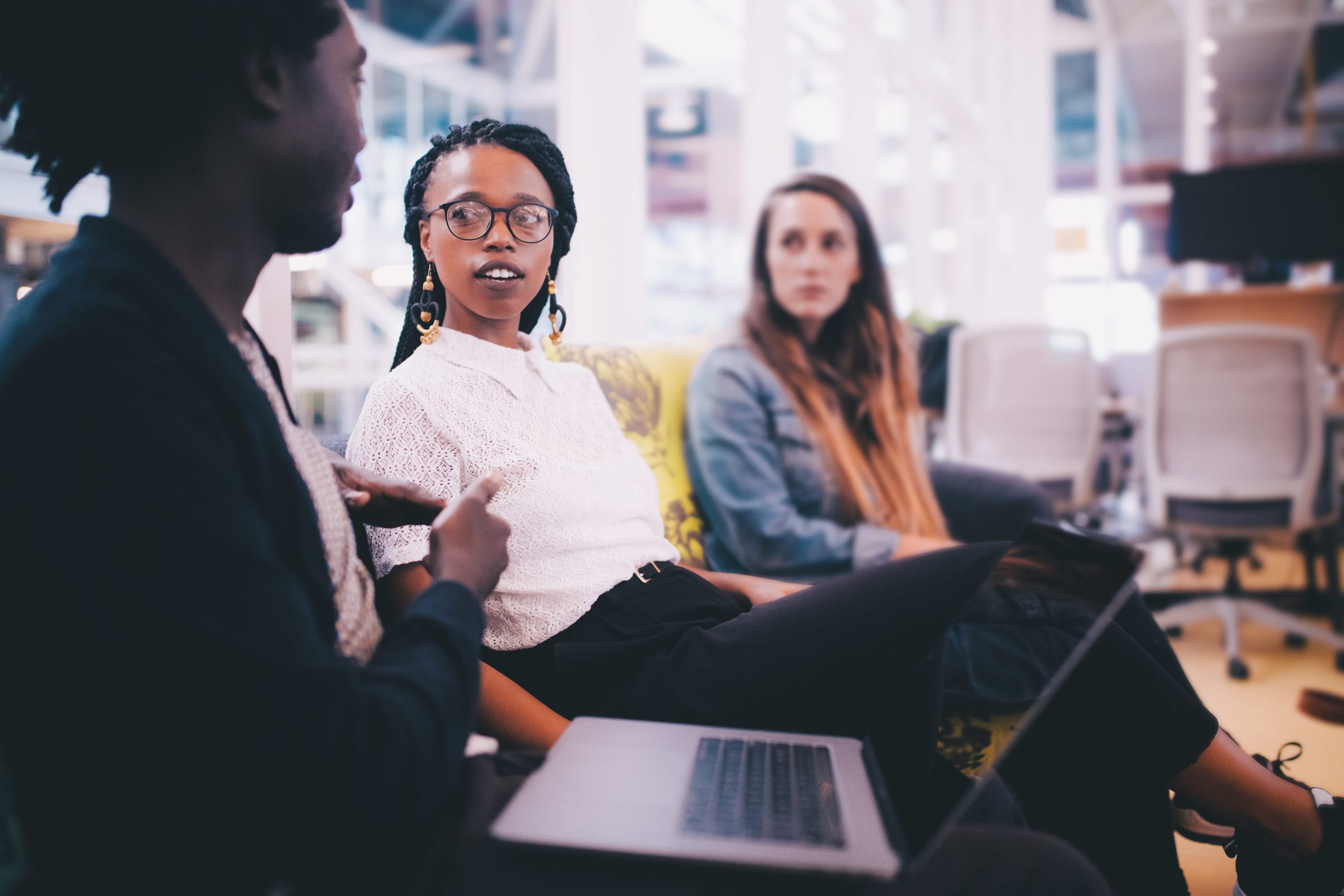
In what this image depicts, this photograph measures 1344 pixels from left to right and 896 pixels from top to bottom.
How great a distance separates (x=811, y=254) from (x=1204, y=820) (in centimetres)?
123

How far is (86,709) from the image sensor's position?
19.6 inches

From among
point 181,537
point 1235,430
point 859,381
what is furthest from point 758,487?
point 1235,430

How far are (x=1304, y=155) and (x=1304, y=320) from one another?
88 centimetres

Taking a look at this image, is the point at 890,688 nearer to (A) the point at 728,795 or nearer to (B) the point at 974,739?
(A) the point at 728,795

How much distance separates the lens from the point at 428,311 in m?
1.01

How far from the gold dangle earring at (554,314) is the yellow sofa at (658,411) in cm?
35

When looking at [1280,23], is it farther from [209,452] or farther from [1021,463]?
[209,452]

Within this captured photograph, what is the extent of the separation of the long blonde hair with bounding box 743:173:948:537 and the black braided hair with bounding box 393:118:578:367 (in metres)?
0.89

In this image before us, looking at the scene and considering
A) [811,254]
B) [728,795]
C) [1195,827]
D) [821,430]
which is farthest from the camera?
[811,254]

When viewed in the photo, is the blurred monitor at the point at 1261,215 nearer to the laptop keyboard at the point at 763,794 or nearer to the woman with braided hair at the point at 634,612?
the woman with braided hair at the point at 634,612

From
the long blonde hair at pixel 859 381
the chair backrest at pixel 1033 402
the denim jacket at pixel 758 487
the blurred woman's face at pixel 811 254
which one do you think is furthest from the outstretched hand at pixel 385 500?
the chair backrest at pixel 1033 402

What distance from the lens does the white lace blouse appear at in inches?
36.3

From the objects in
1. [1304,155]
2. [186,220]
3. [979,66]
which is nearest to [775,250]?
[186,220]

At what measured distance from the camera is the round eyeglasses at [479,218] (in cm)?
94
